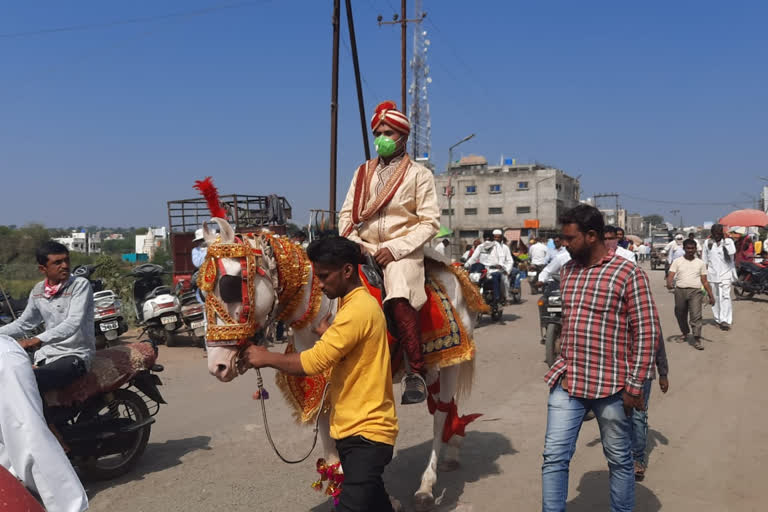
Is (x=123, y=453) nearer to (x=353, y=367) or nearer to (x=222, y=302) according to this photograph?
(x=222, y=302)

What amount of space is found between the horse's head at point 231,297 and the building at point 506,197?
61.0m

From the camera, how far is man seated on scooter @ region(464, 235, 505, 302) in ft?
45.4

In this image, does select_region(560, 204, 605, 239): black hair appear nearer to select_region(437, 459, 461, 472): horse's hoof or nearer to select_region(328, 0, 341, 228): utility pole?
select_region(437, 459, 461, 472): horse's hoof

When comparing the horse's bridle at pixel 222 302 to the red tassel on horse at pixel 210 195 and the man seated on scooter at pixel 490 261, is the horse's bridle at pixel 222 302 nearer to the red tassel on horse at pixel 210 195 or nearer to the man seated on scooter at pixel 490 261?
the red tassel on horse at pixel 210 195

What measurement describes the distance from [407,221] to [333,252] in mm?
1547

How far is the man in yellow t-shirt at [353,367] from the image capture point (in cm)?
287

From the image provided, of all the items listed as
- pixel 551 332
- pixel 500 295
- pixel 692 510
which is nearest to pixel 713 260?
pixel 500 295

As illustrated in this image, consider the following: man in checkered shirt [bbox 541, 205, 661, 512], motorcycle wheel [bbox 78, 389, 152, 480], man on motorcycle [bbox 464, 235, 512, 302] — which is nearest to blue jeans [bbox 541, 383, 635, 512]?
man in checkered shirt [bbox 541, 205, 661, 512]

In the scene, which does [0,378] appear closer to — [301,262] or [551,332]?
[301,262]

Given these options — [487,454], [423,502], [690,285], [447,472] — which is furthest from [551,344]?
[423,502]

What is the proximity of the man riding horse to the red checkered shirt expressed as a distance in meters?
1.09

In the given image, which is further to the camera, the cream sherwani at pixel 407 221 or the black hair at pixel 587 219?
the cream sherwani at pixel 407 221

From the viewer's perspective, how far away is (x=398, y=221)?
4398 millimetres

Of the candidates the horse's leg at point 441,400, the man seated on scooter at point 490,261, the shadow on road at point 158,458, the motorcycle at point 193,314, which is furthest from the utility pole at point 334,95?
the horse's leg at point 441,400
